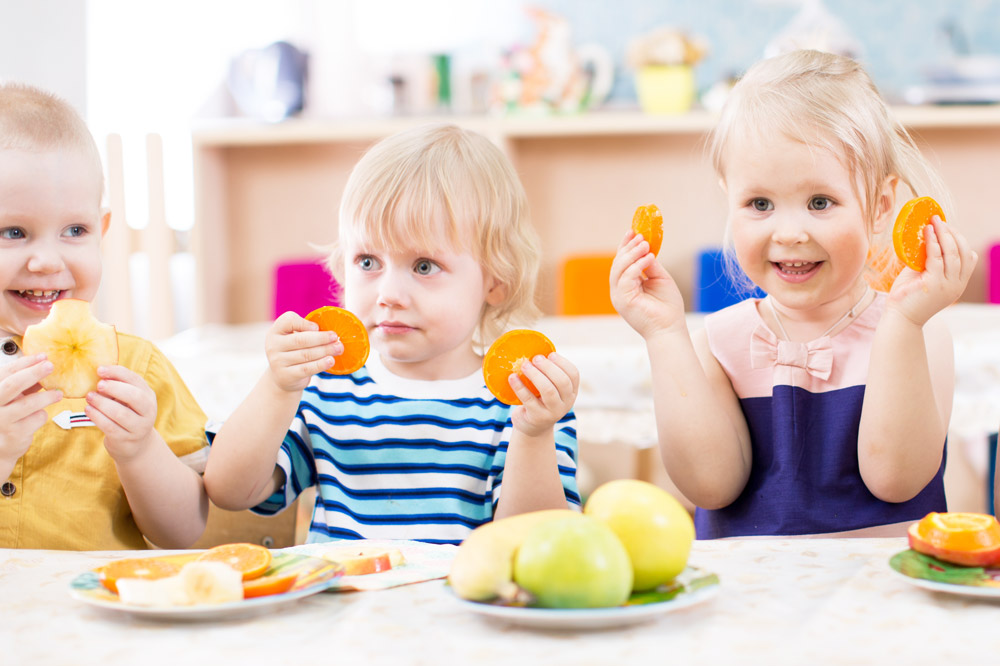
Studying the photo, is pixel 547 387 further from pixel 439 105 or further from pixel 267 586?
pixel 439 105

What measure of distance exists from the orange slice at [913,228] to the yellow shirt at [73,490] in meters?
0.76

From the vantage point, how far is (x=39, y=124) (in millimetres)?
1057

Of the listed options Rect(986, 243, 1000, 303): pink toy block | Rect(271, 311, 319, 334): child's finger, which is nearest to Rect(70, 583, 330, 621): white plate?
Rect(271, 311, 319, 334): child's finger

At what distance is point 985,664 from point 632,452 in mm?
1335

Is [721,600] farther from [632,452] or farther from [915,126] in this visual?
[915,126]

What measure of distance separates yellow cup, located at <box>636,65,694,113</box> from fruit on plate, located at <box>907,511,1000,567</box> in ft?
8.00

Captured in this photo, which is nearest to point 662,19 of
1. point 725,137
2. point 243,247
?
point 243,247

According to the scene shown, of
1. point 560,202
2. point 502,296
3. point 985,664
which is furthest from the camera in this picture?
point 560,202

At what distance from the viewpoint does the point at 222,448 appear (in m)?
1.04

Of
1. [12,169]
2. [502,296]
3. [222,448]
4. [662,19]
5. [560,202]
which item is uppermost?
[662,19]

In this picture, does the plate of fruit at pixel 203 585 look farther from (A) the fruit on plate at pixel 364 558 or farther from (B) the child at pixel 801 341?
(B) the child at pixel 801 341

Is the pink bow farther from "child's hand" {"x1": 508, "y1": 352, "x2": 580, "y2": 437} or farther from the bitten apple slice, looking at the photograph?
the bitten apple slice

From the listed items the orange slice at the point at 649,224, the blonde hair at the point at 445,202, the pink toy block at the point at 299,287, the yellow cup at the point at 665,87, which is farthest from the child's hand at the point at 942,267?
the yellow cup at the point at 665,87

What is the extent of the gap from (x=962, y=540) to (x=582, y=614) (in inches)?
11.3
